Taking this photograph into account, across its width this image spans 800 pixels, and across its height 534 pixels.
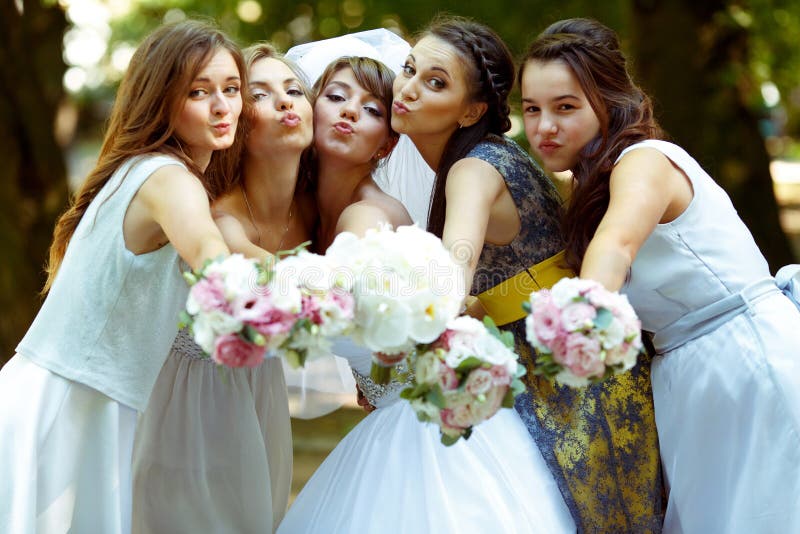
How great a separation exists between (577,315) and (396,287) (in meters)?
0.47

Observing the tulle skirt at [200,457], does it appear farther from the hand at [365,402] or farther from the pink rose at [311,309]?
the pink rose at [311,309]

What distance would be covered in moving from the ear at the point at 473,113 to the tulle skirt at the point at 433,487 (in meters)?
1.10

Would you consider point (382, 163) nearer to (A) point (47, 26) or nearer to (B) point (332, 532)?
(B) point (332, 532)

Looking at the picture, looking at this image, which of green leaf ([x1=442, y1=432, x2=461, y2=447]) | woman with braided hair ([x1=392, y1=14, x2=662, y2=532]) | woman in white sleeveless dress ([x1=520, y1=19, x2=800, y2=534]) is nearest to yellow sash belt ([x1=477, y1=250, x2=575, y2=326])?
woman with braided hair ([x1=392, y1=14, x2=662, y2=532])

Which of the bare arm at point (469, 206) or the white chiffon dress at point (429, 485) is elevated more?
the bare arm at point (469, 206)

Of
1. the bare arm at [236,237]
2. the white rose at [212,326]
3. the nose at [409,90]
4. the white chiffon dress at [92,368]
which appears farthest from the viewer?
the nose at [409,90]

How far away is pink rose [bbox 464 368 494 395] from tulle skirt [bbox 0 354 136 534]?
146cm

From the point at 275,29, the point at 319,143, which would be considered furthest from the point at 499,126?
the point at 275,29

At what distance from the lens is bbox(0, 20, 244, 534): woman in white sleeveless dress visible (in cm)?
336

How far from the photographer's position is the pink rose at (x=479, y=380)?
2.60 m

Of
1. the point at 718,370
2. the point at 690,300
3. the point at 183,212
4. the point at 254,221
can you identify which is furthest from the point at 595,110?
the point at 183,212

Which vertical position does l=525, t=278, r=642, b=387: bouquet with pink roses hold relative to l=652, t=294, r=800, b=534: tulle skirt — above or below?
above

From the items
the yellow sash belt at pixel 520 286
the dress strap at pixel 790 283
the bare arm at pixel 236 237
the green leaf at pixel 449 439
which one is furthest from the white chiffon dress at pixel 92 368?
the dress strap at pixel 790 283

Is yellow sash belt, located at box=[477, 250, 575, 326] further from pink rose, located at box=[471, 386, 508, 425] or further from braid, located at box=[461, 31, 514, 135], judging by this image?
pink rose, located at box=[471, 386, 508, 425]
